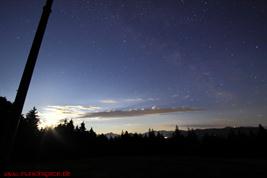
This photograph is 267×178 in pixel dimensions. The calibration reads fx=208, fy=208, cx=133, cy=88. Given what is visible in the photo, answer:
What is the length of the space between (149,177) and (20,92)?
24.4 m

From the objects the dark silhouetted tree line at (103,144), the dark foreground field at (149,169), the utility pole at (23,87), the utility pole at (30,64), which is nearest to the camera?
the utility pole at (23,87)

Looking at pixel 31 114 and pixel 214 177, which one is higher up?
pixel 31 114

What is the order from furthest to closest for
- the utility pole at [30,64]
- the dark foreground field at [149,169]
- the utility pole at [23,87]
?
the dark foreground field at [149,169] → the utility pole at [30,64] → the utility pole at [23,87]

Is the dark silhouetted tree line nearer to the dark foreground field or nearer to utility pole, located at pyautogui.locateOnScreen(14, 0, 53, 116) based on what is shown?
the dark foreground field

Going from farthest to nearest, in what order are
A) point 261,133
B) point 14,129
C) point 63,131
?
point 261,133 < point 63,131 < point 14,129

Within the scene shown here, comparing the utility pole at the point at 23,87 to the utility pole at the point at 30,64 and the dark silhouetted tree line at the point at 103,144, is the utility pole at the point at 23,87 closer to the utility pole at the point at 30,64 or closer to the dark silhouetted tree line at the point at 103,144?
the utility pole at the point at 30,64

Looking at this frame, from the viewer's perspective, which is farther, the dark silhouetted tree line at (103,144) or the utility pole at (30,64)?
the dark silhouetted tree line at (103,144)

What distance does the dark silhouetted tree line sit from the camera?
141 ft

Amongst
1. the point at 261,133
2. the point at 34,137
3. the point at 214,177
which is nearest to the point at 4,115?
the point at 34,137

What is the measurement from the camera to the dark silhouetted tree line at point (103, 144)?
43103mm

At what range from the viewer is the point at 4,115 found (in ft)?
116

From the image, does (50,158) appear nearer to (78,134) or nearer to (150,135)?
(78,134)

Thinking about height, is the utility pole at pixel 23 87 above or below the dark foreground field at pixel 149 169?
above

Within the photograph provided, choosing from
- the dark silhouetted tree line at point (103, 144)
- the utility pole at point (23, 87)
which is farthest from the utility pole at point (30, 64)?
the dark silhouetted tree line at point (103, 144)
